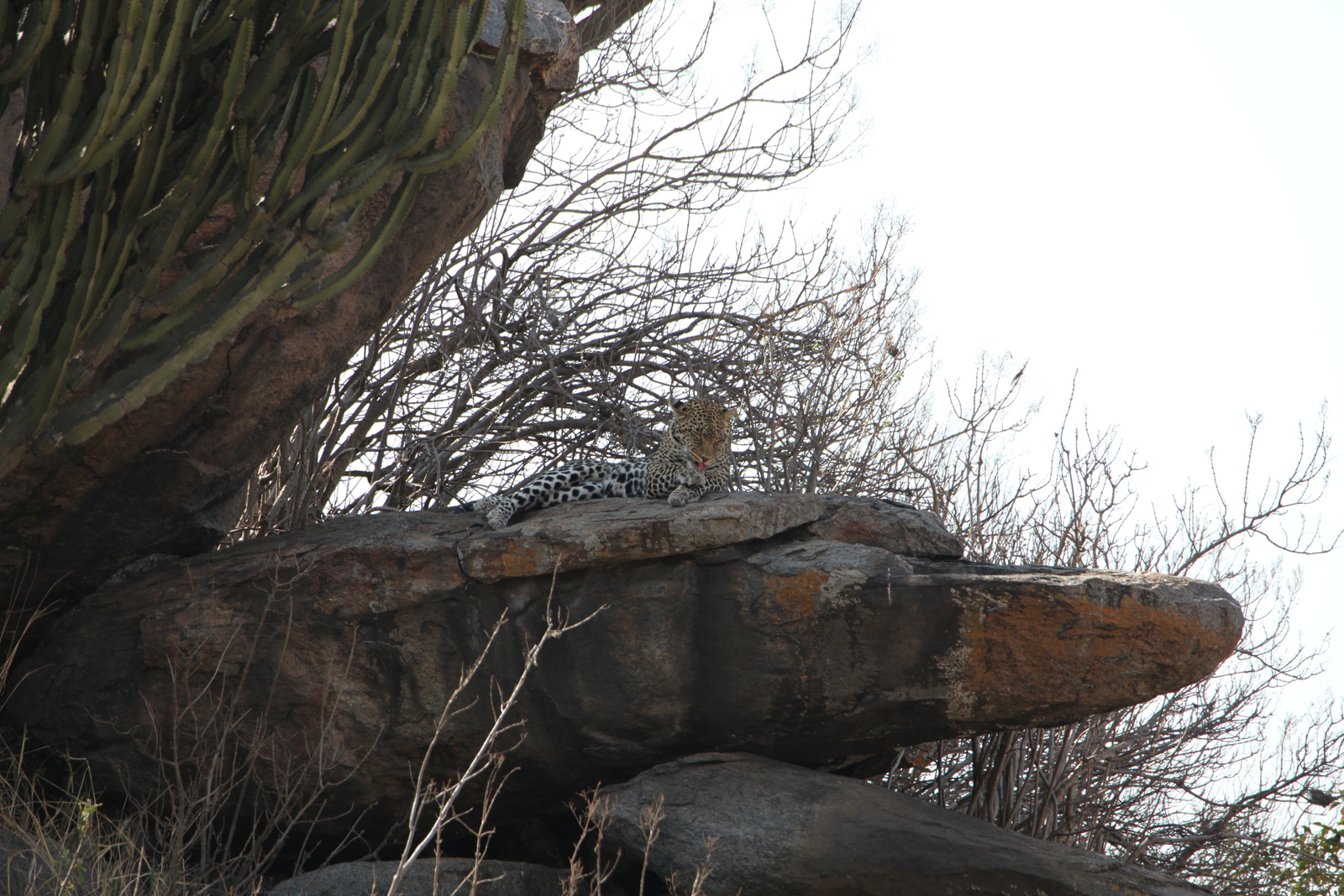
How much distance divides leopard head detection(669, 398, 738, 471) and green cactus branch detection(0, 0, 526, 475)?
3.06 meters

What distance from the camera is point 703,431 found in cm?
786

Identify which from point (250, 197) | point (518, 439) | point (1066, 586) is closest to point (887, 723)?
point (1066, 586)

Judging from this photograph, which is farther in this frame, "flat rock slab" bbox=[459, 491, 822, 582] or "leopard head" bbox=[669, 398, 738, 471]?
"leopard head" bbox=[669, 398, 738, 471]

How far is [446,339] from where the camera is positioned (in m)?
10.5

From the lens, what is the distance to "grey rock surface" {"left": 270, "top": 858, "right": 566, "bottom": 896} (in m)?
6.08

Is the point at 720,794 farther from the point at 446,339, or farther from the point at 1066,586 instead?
the point at 446,339

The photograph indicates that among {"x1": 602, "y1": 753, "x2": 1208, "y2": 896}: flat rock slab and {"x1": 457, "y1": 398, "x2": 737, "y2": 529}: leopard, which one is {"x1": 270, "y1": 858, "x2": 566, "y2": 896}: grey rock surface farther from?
{"x1": 457, "y1": 398, "x2": 737, "y2": 529}: leopard

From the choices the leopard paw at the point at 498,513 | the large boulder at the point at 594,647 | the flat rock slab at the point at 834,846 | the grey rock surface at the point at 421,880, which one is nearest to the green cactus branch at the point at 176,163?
the large boulder at the point at 594,647

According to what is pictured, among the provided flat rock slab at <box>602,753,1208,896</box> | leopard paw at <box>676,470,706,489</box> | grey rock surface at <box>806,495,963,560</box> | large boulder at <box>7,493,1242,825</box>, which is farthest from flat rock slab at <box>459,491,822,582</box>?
flat rock slab at <box>602,753,1208,896</box>

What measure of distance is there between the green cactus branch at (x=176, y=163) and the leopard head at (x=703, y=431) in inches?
121

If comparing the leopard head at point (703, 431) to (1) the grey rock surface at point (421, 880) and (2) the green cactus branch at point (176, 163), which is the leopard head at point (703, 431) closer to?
(1) the grey rock surface at point (421, 880)

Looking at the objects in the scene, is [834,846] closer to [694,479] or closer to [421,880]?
[421,880]

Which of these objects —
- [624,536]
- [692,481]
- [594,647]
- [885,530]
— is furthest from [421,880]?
[885,530]

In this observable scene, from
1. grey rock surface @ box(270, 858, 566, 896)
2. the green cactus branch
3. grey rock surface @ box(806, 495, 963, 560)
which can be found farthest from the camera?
grey rock surface @ box(806, 495, 963, 560)
